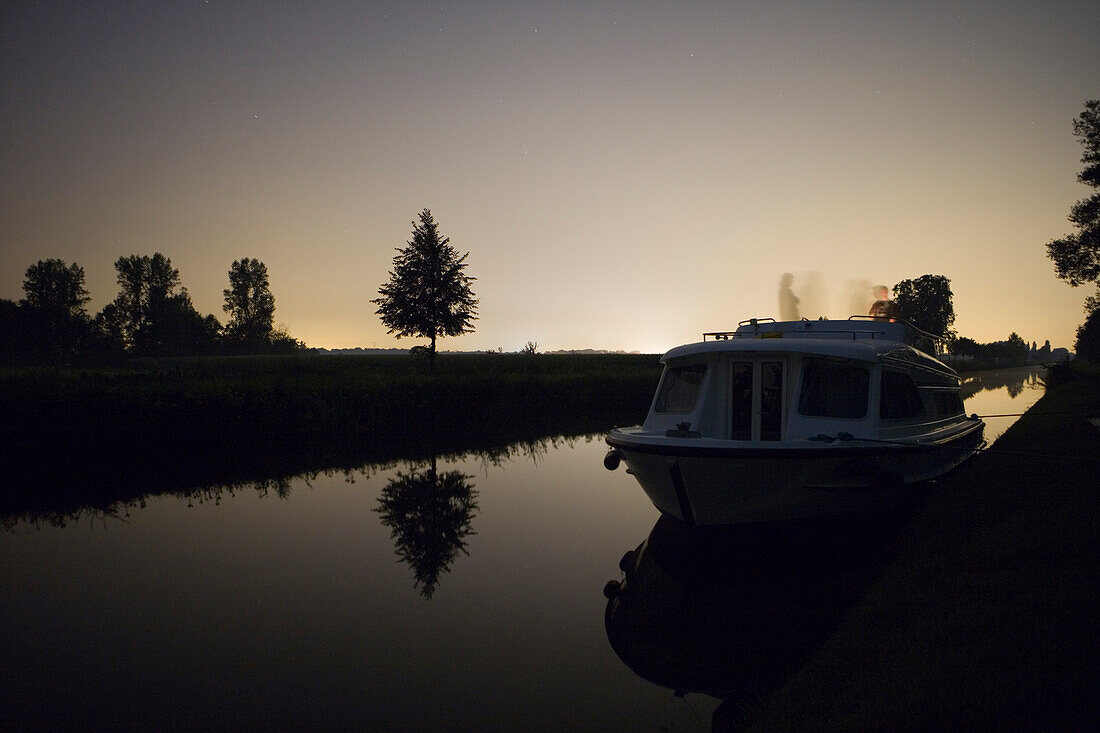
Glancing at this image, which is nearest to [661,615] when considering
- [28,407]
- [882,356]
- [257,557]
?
[882,356]

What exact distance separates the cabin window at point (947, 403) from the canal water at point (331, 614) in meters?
7.30

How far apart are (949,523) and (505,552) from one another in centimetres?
701

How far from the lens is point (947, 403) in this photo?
15.3 metres

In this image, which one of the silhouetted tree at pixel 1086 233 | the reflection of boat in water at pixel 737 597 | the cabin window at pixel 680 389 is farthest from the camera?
the silhouetted tree at pixel 1086 233

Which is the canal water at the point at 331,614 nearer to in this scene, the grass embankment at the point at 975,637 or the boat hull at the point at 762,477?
the boat hull at the point at 762,477

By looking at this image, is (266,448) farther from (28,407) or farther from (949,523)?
(949,523)

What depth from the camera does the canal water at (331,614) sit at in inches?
221

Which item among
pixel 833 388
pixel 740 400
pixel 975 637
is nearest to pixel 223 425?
pixel 740 400

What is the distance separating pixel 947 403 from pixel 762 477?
10061mm

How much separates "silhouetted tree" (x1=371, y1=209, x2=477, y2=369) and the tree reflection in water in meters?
22.7

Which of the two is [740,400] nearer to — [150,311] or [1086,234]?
[1086,234]

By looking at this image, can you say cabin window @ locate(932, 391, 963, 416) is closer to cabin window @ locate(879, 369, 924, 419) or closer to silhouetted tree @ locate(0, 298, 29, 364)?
cabin window @ locate(879, 369, 924, 419)

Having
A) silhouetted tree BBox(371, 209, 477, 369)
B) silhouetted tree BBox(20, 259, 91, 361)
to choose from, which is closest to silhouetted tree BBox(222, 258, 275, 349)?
silhouetted tree BBox(20, 259, 91, 361)

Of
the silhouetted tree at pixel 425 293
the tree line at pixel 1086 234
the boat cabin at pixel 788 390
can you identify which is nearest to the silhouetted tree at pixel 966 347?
the tree line at pixel 1086 234
